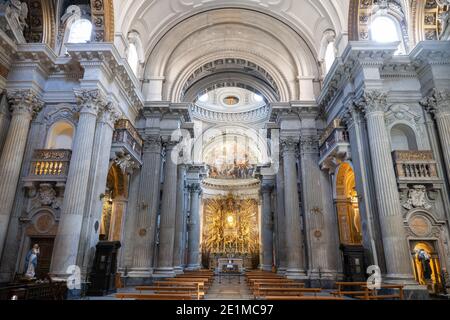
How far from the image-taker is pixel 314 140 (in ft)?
49.3

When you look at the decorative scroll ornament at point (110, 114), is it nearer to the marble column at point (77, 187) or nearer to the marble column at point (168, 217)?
the marble column at point (77, 187)

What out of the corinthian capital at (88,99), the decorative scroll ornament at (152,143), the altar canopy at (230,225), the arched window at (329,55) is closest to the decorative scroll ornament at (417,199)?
the arched window at (329,55)

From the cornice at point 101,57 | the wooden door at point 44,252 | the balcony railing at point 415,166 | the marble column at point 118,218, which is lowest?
the wooden door at point 44,252

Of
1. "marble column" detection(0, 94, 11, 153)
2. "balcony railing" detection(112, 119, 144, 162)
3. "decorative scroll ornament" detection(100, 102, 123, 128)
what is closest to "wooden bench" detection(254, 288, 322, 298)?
"balcony railing" detection(112, 119, 144, 162)

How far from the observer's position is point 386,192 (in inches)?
367

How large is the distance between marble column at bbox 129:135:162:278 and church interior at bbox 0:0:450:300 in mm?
64

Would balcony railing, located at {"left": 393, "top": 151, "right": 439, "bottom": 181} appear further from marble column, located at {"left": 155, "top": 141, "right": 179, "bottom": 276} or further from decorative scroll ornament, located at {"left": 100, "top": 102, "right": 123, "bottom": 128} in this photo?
decorative scroll ornament, located at {"left": 100, "top": 102, "right": 123, "bottom": 128}

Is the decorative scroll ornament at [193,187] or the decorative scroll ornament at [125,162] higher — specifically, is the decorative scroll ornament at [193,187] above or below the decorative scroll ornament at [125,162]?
above

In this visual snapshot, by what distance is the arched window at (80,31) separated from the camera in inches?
491

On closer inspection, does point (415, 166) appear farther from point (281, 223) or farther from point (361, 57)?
point (281, 223)

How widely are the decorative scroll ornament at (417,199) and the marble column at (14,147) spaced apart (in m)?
12.9

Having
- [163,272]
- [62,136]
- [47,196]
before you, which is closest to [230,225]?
[163,272]

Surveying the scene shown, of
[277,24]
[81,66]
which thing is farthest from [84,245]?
[277,24]

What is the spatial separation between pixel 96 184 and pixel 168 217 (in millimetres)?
4819
